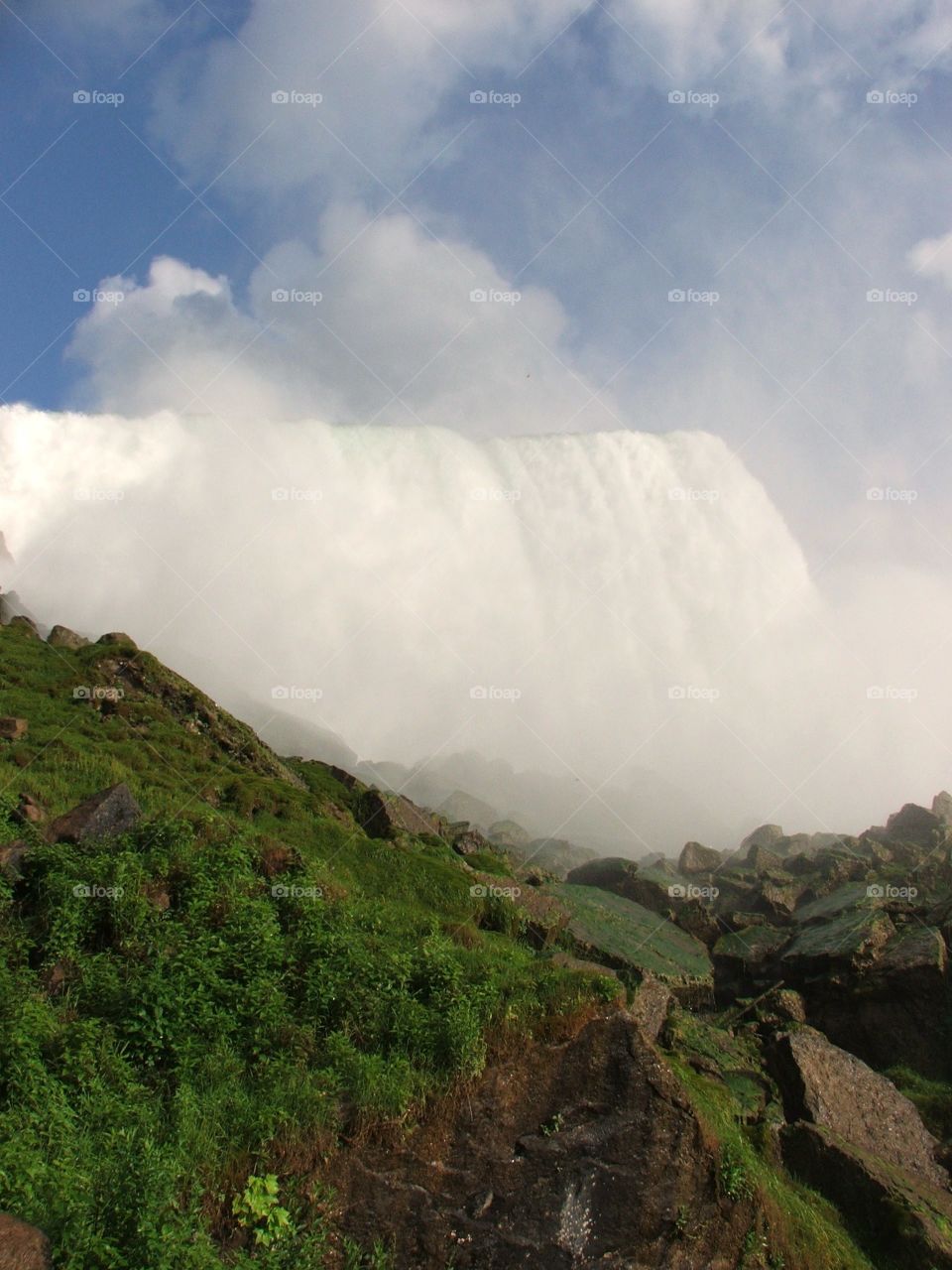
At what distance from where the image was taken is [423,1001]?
1158cm

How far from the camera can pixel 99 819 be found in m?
14.2

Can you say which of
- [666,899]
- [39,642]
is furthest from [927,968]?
[39,642]

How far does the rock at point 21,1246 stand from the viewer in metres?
6.20

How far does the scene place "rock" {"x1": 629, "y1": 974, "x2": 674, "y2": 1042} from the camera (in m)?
14.7

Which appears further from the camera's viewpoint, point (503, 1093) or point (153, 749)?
point (153, 749)

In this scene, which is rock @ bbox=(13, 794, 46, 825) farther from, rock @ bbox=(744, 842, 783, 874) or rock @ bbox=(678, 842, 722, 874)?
rock @ bbox=(678, 842, 722, 874)

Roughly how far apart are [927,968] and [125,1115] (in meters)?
18.0

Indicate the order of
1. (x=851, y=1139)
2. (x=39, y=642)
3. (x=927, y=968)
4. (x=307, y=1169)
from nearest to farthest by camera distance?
(x=307, y=1169)
(x=851, y=1139)
(x=927, y=968)
(x=39, y=642)

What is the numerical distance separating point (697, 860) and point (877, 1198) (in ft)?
115

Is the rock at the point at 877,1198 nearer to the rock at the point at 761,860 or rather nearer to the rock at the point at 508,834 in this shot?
the rock at the point at 761,860

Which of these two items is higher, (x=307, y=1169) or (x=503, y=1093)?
(x=503, y=1093)

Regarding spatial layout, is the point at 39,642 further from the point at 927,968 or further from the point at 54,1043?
the point at 927,968

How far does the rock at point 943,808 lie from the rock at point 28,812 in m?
49.3

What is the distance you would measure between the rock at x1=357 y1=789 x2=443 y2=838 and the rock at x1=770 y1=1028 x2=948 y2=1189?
11.3 metres
